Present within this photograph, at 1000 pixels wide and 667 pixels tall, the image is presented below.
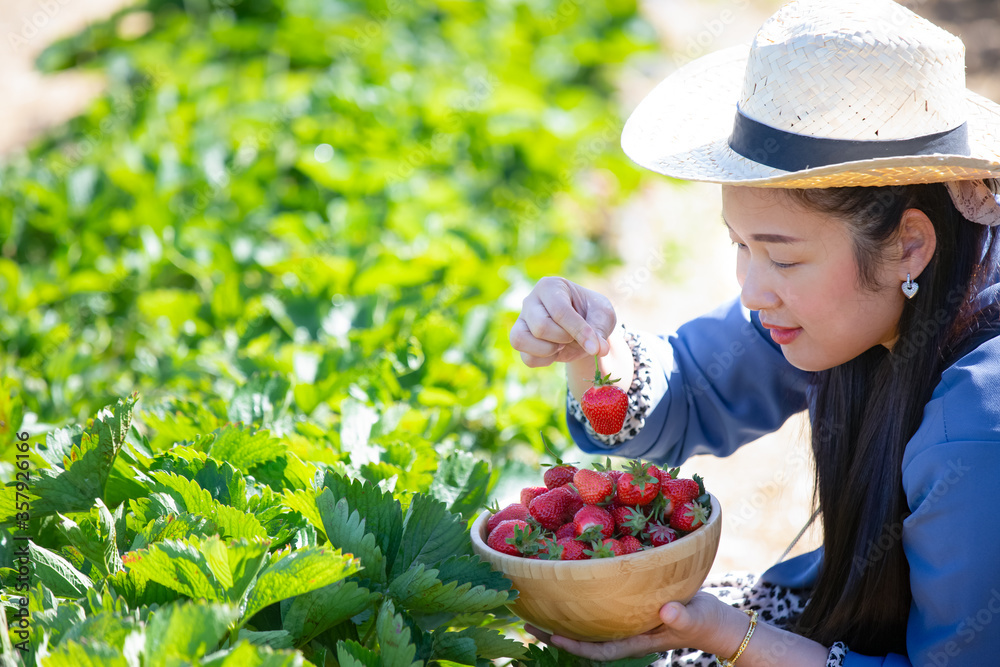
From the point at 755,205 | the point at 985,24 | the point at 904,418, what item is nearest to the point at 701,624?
the point at 904,418

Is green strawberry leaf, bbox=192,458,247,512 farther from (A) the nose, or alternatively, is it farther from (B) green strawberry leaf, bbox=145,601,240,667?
(A) the nose

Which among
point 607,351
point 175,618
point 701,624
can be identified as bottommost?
point 701,624

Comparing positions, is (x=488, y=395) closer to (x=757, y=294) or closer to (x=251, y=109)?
(x=757, y=294)

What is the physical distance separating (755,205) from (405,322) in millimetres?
1533

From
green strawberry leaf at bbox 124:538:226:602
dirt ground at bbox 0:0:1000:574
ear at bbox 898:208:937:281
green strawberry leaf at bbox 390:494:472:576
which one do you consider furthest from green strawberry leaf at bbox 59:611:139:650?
dirt ground at bbox 0:0:1000:574

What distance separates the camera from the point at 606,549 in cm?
144

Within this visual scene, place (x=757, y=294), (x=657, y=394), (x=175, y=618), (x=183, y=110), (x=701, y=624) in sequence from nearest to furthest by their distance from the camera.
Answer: (x=175, y=618)
(x=701, y=624)
(x=757, y=294)
(x=657, y=394)
(x=183, y=110)

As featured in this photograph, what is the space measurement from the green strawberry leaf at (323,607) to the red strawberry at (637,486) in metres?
0.46

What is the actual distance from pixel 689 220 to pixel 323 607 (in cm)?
448

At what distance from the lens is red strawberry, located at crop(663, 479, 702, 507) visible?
1.56 metres

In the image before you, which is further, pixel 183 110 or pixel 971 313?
pixel 183 110

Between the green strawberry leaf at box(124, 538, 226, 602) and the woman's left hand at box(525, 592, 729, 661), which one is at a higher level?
the green strawberry leaf at box(124, 538, 226, 602)

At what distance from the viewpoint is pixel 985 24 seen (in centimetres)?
862

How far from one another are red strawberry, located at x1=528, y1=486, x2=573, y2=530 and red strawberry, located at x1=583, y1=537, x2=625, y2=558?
15 cm
